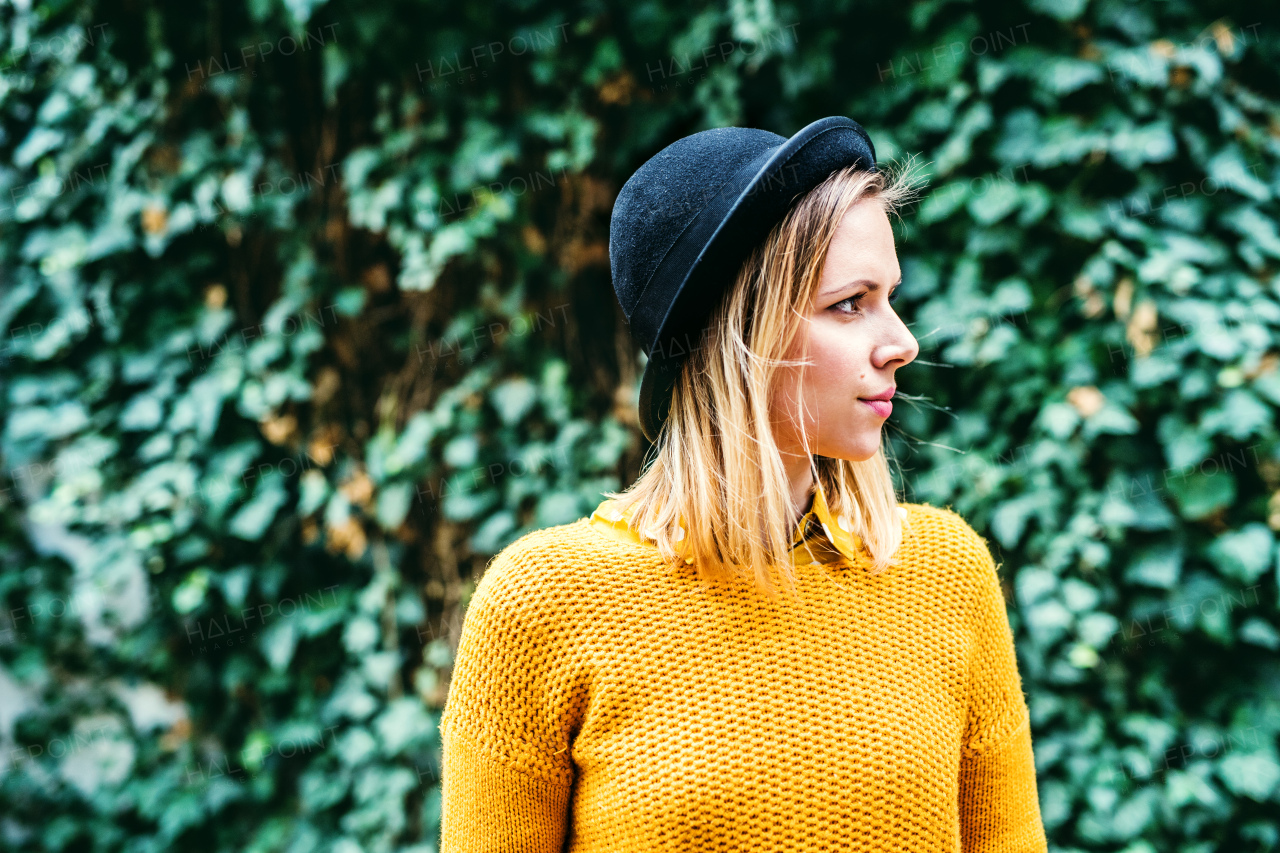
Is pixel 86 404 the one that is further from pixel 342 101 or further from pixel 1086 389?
pixel 1086 389

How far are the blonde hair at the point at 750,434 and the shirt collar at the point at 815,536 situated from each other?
10 millimetres

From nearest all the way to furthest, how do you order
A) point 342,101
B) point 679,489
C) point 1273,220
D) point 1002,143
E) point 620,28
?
point 679,489, point 1273,220, point 1002,143, point 620,28, point 342,101

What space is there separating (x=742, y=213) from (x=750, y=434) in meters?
0.29

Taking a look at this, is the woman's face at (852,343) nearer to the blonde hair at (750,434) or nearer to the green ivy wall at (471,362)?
the blonde hair at (750,434)

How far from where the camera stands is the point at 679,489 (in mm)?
1103

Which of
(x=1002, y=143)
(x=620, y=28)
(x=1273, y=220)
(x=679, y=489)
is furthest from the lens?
(x=620, y=28)

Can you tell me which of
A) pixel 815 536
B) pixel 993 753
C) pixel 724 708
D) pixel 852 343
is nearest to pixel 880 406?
pixel 852 343

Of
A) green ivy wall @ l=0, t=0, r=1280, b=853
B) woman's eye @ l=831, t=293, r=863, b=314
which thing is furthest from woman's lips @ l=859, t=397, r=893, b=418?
Answer: green ivy wall @ l=0, t=0, r=1280, b=853

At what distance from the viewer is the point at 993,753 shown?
1.12 m

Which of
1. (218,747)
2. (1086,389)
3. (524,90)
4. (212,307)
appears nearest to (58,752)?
(218,747)

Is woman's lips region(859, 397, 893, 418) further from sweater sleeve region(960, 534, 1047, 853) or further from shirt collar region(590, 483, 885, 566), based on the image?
sweater sleeve region(960, 534, 1047, 853)

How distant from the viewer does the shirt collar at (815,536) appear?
1.11 meters

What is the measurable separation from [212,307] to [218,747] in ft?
4.40

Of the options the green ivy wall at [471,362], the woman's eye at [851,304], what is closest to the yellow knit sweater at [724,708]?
the woman's eye at [851,304]
